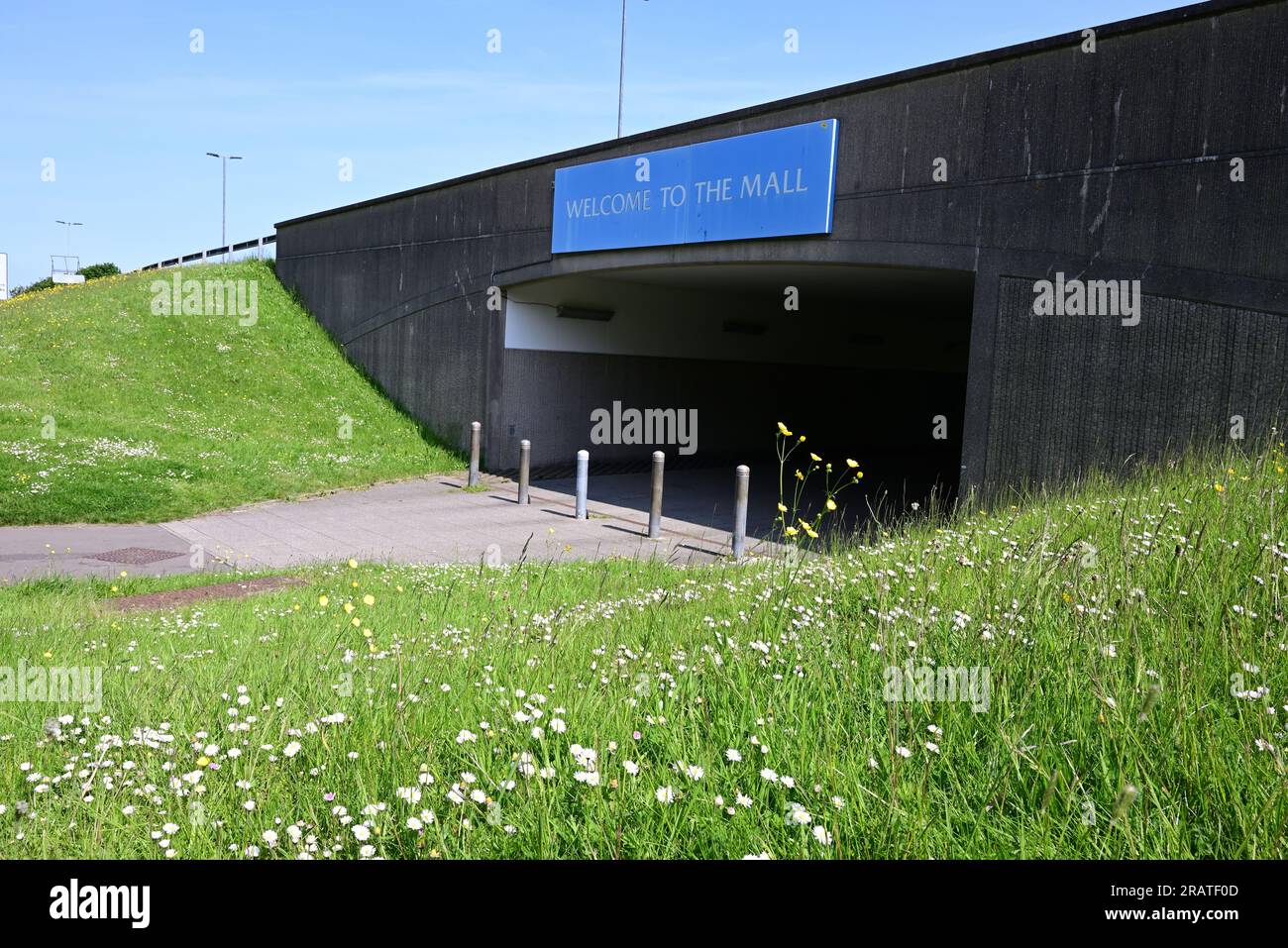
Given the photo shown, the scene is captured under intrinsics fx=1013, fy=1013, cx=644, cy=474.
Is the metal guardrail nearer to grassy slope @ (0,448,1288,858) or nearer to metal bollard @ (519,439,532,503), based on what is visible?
metal bollard @ (519,439,532,503)

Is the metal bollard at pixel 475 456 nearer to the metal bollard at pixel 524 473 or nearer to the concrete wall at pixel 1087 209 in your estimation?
the metal bollard at pixel 524 473

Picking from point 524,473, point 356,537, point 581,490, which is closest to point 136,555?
point 356,537

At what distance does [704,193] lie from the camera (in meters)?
14.1

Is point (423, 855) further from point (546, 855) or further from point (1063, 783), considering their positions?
point (1063, 783)

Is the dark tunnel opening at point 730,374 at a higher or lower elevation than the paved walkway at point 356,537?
higher

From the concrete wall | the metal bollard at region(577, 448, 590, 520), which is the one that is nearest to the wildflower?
the concrete wall

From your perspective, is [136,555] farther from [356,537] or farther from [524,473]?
[524,473]

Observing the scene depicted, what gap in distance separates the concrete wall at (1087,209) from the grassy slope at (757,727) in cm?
478

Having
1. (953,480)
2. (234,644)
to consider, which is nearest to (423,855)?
(234,644)

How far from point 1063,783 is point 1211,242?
8141mm

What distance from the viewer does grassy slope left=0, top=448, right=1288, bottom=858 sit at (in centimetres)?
249

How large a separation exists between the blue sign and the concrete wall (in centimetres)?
24

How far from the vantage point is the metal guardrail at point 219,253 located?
28.3m

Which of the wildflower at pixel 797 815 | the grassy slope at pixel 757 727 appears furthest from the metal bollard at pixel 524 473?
the wildflower at pixel 797 815
